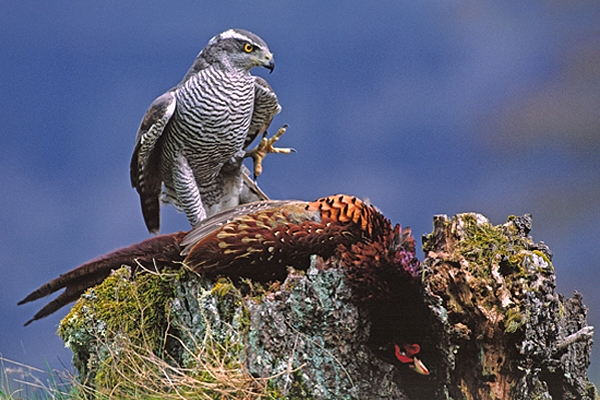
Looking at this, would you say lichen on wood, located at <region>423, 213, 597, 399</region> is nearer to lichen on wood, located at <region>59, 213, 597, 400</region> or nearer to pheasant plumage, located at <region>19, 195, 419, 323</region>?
lichen on wood, located at <region>59, 213, 597, 400</region>

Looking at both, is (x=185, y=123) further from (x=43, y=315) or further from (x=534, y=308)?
(x=534, y=308)

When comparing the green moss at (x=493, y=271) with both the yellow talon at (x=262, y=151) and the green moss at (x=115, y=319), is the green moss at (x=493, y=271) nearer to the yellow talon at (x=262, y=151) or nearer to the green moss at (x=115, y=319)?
the green moss at (x=115, y=319)

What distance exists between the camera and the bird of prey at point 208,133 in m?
3.55

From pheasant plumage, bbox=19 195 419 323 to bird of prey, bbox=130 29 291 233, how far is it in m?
1.05

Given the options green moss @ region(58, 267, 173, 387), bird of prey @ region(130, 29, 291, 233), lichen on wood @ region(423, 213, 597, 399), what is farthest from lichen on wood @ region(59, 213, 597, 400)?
bird of prey @ region(130, 29, 291, 233)

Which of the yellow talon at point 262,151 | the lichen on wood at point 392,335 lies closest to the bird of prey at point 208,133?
the yellow talon at point 262,151

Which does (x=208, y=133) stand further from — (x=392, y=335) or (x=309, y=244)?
(x=392, y=335)

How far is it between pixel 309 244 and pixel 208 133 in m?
1.38

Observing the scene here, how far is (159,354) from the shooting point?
275cm

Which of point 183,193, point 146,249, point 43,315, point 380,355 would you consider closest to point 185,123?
point 183,193

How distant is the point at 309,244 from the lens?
2.48m

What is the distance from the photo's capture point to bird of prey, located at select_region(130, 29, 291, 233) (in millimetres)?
3550

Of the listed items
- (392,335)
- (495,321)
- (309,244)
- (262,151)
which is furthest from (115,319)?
(495,321)

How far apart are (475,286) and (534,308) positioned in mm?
213
